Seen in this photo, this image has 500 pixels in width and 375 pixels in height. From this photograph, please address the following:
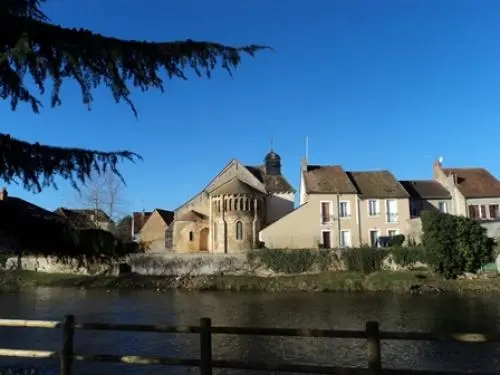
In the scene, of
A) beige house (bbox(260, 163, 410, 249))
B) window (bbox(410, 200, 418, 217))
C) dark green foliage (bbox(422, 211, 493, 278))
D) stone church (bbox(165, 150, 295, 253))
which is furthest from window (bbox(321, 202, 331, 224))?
dark green foliage (bbox(422, 211, 493, 278))

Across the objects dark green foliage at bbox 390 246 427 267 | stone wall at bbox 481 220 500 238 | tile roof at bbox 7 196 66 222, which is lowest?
dark green foliage at bbox 390 246 427 267

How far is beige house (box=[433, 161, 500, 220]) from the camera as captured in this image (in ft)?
149

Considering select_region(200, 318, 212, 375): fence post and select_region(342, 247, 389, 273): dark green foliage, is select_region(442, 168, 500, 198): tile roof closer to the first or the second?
select_region(342, 247, 389, 273): dark green foliage

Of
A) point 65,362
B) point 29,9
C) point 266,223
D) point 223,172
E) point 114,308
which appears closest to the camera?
point 29,9

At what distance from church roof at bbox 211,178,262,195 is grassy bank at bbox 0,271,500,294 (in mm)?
10207

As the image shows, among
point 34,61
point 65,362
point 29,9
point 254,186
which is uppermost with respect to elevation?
point 254,186

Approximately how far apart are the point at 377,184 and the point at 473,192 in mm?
8650

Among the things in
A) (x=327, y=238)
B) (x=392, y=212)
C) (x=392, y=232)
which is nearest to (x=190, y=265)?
(x=327, y=238)

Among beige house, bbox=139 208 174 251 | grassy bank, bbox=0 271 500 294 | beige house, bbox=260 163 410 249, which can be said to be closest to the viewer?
grassy bank, bbox=0 271 500 294

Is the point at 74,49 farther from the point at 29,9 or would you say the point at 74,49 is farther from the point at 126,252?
the point at 126,252

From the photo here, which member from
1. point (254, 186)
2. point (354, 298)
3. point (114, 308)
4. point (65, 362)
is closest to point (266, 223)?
point (254, 186)

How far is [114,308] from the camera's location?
26.6 metres

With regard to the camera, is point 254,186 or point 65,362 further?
point 254,186

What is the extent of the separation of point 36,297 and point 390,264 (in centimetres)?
2518
